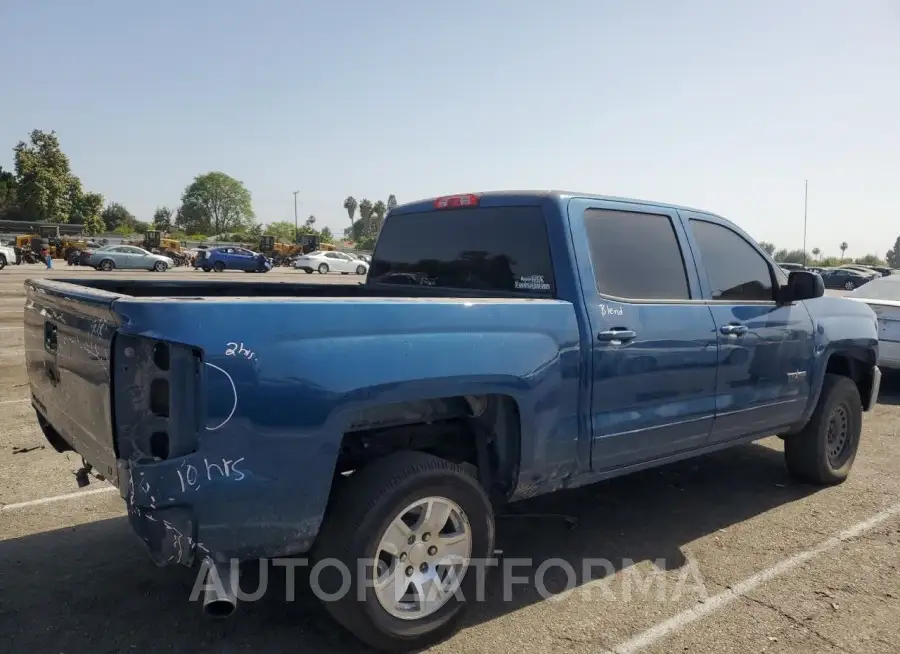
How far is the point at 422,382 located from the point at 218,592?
3.53ft

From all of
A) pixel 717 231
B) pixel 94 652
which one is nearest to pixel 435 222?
pixel 717 231

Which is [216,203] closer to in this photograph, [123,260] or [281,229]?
[281,229]

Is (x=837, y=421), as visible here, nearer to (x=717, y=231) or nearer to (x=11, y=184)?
(x=717, y=231)

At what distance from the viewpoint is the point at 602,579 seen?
12.3 ft

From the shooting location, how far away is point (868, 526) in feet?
15.1

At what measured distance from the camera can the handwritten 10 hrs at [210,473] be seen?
96.3 inches

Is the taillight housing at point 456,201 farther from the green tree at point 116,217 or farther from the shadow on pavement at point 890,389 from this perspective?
the green tree at point 116,217

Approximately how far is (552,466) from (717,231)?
2193 millimetres

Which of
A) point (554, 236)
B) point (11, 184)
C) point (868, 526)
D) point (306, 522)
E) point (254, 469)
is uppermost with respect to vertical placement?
point (11, 184)

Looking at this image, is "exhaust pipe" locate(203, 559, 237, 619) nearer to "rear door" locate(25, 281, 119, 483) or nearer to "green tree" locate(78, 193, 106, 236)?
"rear door" locate(25, 281, 119, 483)

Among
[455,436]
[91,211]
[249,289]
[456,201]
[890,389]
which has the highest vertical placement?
[91,211]

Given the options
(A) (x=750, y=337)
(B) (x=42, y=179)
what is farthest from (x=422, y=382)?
(B) (x=42, y=179)

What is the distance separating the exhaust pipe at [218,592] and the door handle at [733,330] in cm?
311

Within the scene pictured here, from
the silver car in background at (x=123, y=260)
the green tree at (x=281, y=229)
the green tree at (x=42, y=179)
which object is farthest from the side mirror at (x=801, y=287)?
the green tree at (x=281, y=229)
